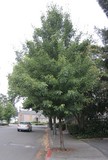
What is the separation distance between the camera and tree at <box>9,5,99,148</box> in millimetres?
17938

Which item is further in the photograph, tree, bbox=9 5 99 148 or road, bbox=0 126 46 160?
tree, bbox=9 5 99 148

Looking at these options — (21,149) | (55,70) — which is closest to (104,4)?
(55,70)

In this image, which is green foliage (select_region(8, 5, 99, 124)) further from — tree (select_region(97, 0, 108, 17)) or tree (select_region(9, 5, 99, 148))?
tree (select_region(97, 0, 108, 17))

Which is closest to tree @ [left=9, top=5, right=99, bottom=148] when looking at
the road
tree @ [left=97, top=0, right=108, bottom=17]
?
the road

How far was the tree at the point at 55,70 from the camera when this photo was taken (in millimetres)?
17938

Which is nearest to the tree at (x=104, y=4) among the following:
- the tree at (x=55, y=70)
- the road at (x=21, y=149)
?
the tree at (x=55, y=70)

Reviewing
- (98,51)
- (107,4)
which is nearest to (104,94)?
(98,51)

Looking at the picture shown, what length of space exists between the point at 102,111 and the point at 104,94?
3.33 m

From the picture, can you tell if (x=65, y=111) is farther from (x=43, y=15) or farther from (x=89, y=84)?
(x=43, y=15)

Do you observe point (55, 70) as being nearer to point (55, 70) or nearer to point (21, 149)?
point (55, 70)

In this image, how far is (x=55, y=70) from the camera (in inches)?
726

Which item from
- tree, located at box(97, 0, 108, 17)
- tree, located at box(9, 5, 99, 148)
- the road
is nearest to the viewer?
the road

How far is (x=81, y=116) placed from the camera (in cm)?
3534

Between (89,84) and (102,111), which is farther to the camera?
(102,111)
